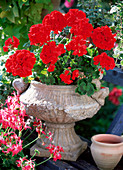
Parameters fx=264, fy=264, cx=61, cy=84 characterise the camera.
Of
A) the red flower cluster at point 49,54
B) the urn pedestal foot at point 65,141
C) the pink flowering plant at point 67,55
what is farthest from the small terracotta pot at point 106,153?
the red flower cluster at point 49,54

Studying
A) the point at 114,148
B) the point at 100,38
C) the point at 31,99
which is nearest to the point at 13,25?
the point at 31,99

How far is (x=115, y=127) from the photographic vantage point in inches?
87.7

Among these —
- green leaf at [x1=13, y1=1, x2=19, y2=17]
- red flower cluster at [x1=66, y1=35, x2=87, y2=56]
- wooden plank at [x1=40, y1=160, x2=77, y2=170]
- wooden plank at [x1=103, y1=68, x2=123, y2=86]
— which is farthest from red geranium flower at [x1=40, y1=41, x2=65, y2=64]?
green leaf at [x1=13, y1=1, x2=19, y2=17]

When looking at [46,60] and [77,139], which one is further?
[77,139]

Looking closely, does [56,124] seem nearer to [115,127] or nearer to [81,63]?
[81,63]

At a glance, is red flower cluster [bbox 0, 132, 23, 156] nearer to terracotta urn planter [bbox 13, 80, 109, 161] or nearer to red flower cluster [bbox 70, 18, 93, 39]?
terracotta urn planter [bbox 13, 80, 109, 161]

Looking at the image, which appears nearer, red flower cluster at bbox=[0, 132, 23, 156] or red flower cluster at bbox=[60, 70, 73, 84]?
red flower cluster at bbox=[0, 132, 23, 156]

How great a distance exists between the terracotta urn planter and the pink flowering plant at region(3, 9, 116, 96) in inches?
2.6

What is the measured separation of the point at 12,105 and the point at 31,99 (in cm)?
12

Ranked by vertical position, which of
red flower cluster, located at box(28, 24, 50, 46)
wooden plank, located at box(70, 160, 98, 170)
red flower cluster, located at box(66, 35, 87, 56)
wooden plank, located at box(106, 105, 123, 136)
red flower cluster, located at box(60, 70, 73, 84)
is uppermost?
red flower cluster, located at box(28, 24, 50, 46)

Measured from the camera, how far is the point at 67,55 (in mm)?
1718

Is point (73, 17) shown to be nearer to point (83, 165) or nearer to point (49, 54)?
point (49, 54)

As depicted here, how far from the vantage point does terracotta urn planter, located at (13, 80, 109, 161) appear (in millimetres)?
1605

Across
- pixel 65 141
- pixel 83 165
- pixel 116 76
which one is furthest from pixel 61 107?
pixel 116 76
